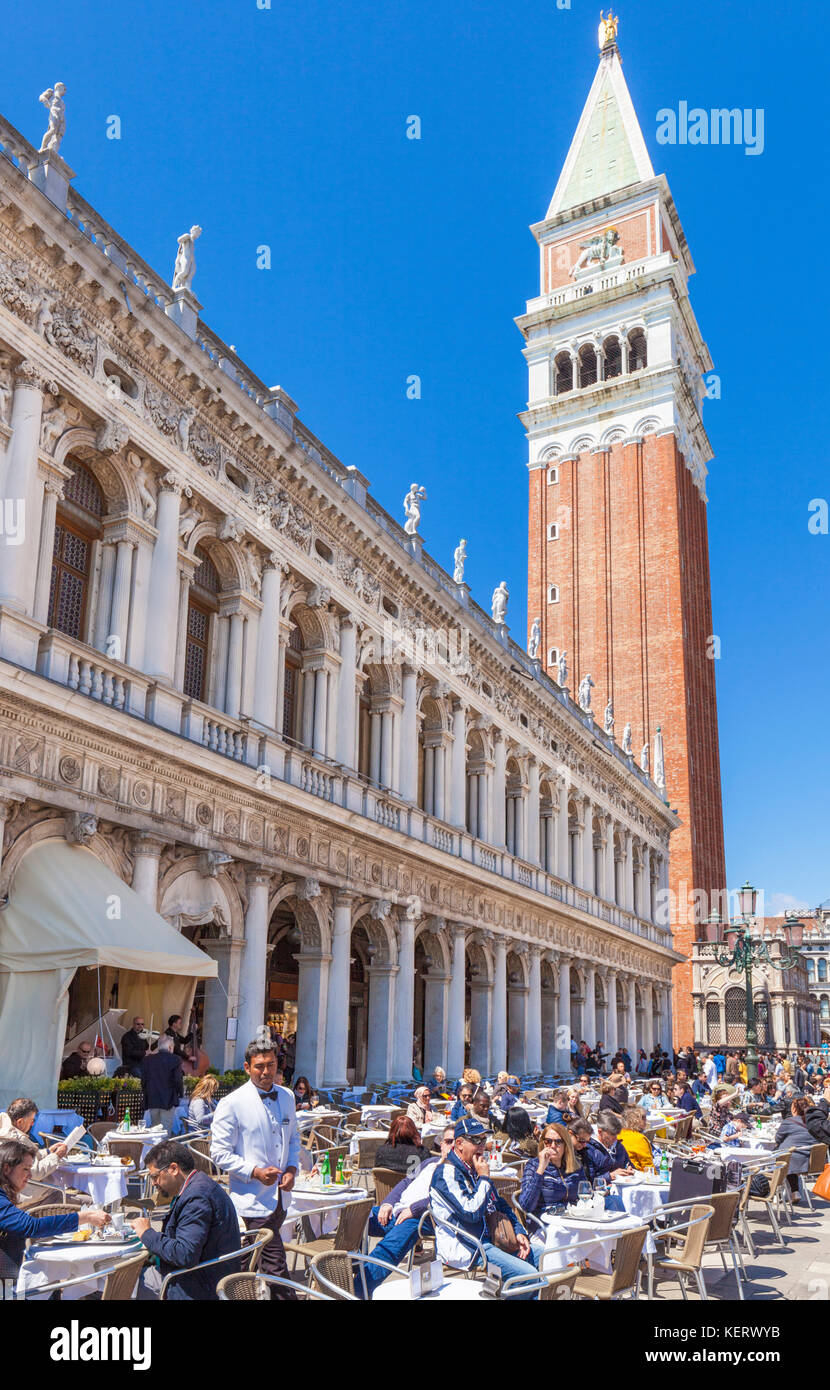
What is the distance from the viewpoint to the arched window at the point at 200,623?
18.6 meters

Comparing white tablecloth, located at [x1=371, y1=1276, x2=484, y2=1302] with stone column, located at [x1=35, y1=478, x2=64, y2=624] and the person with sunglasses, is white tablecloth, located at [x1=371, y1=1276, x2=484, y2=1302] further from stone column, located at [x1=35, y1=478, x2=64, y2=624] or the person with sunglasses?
stone column, located at [x1=35, y1=478, x2=64, y2=624]

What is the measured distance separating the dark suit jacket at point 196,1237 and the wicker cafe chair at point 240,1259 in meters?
0.02

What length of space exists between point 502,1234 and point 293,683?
1540 centimetres

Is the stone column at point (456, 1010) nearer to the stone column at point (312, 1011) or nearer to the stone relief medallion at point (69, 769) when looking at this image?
the stone column at point (312, 1011)

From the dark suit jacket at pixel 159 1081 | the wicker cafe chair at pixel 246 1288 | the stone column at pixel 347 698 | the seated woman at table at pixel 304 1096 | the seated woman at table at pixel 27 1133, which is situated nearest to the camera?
the wicker cafe chair at pixel 246 1288

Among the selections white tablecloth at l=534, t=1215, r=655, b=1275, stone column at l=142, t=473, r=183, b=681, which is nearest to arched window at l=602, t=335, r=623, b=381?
stone column at l=142, t=473, r=183, b=681

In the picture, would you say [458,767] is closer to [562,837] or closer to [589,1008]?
[562,837]

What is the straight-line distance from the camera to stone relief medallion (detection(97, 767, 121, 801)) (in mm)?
14562

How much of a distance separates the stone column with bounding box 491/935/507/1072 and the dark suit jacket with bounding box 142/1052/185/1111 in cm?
1663

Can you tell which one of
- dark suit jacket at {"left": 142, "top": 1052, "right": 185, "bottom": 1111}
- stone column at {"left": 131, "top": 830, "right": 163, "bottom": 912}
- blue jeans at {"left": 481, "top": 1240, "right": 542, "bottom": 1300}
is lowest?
blue jeans at {"left": 481, "top": 1240, "right": 542, "bottom": 1300}

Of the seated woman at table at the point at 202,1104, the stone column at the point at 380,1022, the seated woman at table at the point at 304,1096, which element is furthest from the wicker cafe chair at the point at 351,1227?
the stone column at the point at 380,1022

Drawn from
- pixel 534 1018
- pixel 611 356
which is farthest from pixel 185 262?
pixel 611 356

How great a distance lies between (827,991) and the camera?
81375 millimetres
